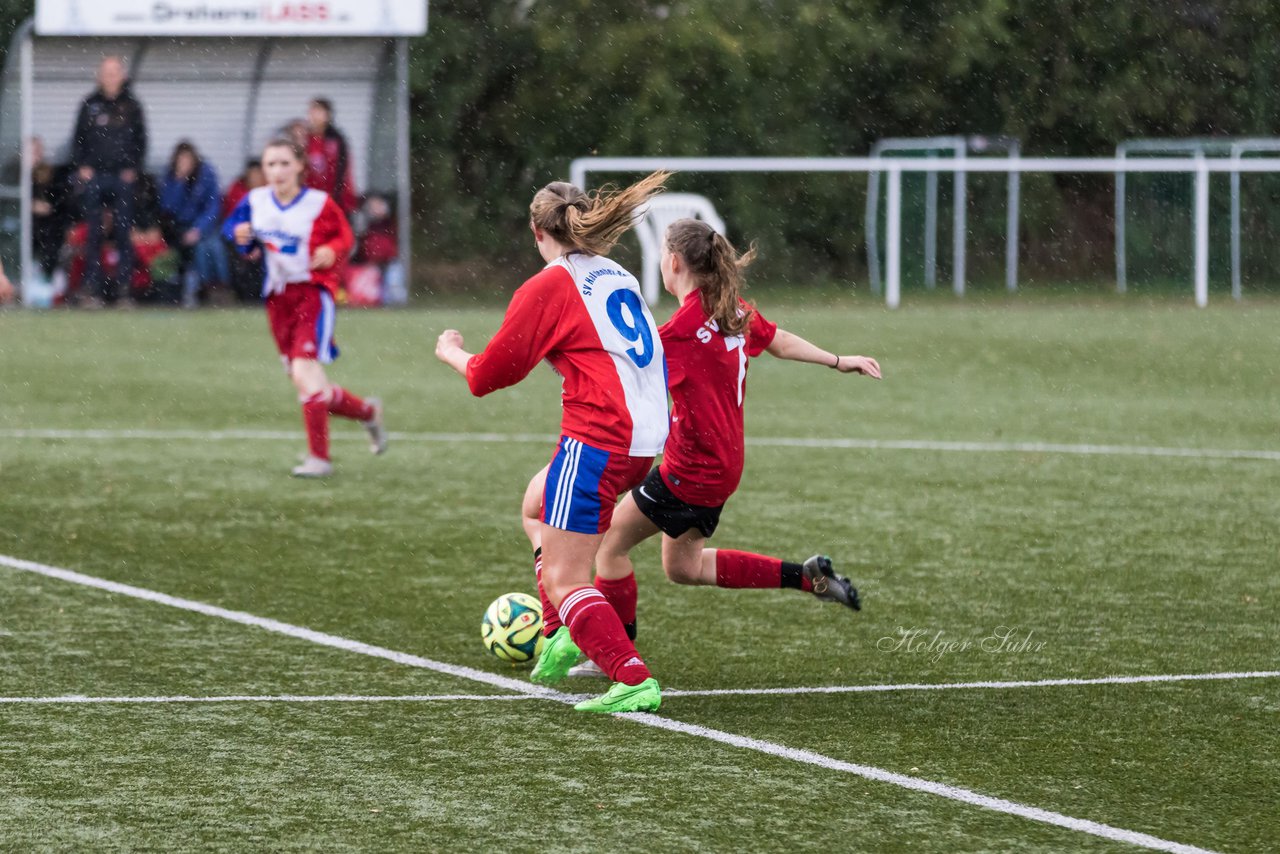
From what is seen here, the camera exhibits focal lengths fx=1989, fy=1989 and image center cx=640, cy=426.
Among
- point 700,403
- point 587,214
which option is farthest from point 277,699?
point 587,214

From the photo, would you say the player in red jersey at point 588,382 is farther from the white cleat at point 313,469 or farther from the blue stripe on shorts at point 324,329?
the white cleat at point 313,469

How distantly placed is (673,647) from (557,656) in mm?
747

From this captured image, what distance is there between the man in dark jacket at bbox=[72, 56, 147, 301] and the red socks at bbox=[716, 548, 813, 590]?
1665 centimetres

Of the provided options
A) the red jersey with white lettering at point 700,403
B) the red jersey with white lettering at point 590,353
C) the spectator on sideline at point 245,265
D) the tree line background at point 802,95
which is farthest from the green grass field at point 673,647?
the tree line background at point 802,95

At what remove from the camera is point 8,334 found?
1942 cm

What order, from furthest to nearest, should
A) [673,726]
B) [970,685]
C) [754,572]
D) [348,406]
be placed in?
1. [348,406]
2. [754,572]
3. [970,685]
4. [673,726]

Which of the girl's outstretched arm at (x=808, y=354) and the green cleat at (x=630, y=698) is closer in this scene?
the green cleat at (x=630, y=698)

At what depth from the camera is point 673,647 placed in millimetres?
6547

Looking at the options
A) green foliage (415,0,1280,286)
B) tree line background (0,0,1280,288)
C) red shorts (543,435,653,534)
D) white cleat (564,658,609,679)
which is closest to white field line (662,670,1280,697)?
white cleat (564,658,609,679)

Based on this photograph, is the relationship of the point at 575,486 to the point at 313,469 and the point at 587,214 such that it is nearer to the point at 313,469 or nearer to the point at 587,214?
the point at 587,214

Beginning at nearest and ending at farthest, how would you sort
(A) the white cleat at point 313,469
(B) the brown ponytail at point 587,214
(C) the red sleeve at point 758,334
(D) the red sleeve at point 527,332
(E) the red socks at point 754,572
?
(D) the red sleeve at point 527,332 → (B) the brown ponytail at point 587,214 → (C) the red sleeve at point 758,334 → (E) the red socks at point 754,572 → (A) the white cleat at point 313,469

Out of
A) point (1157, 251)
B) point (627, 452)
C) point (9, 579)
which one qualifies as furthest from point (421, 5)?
point (627, 452)

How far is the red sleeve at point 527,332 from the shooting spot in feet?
17.9

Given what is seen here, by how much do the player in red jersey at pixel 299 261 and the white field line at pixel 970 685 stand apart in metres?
5.16
